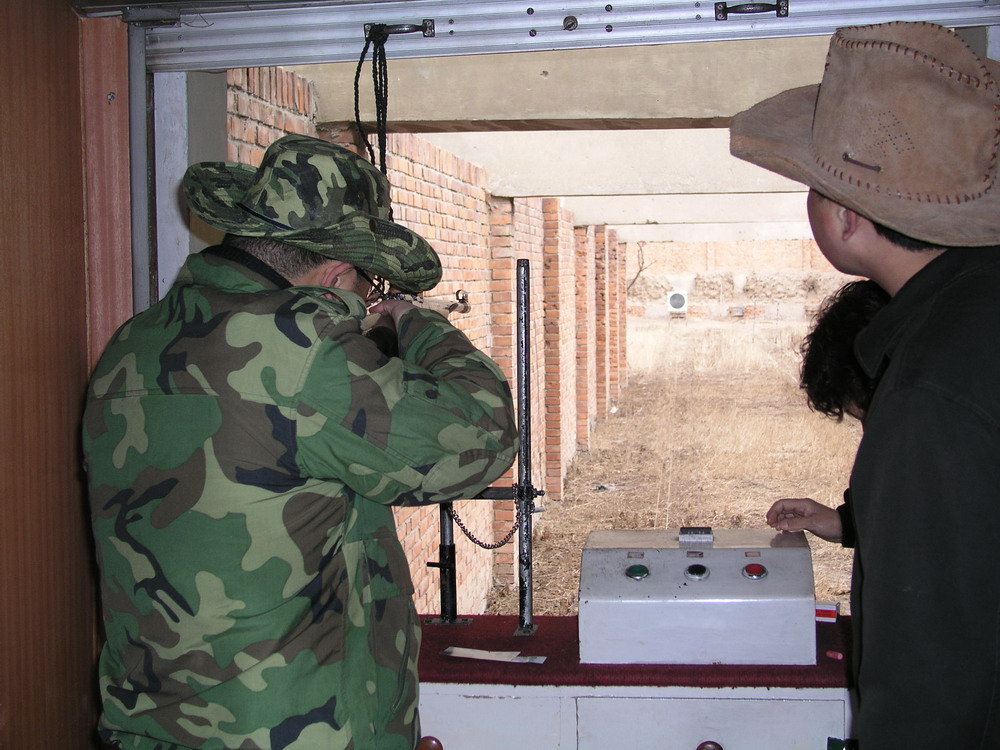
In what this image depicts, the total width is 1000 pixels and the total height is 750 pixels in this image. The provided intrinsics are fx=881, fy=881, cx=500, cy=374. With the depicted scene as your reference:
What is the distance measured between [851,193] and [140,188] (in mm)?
1446

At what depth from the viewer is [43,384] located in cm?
163

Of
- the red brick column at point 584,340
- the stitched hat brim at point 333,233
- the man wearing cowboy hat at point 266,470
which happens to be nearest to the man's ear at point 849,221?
the man wearing cowboy hat at point 266,470

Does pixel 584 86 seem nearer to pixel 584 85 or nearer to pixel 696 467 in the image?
pixel 584 85

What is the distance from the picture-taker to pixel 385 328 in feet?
5.07

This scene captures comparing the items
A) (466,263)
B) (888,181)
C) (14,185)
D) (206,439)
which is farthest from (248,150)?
(466,263)

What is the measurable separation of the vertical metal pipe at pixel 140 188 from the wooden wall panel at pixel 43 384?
0.33 feet

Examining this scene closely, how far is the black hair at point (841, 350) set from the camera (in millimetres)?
1889

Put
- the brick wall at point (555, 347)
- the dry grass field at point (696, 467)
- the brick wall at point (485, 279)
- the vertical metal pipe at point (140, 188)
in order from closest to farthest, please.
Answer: the vertical metal pipe at point (140, 188), the brick wall at point (485, 279), the dry grass field at point (696, 467), the brick wall at point (555, 347)

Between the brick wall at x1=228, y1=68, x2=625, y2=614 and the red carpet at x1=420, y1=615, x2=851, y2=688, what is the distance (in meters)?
0.96

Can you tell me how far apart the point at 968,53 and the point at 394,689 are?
1219 mm

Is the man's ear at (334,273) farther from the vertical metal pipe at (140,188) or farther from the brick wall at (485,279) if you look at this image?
the brick wall at (485,279)

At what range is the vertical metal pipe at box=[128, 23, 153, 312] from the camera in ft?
6.04

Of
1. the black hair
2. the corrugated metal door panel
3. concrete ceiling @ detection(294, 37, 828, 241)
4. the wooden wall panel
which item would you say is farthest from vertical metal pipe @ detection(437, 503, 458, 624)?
concrete ceiling @ detection(294, 37, 828, 241)

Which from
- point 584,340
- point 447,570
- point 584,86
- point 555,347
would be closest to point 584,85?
point 584,86
